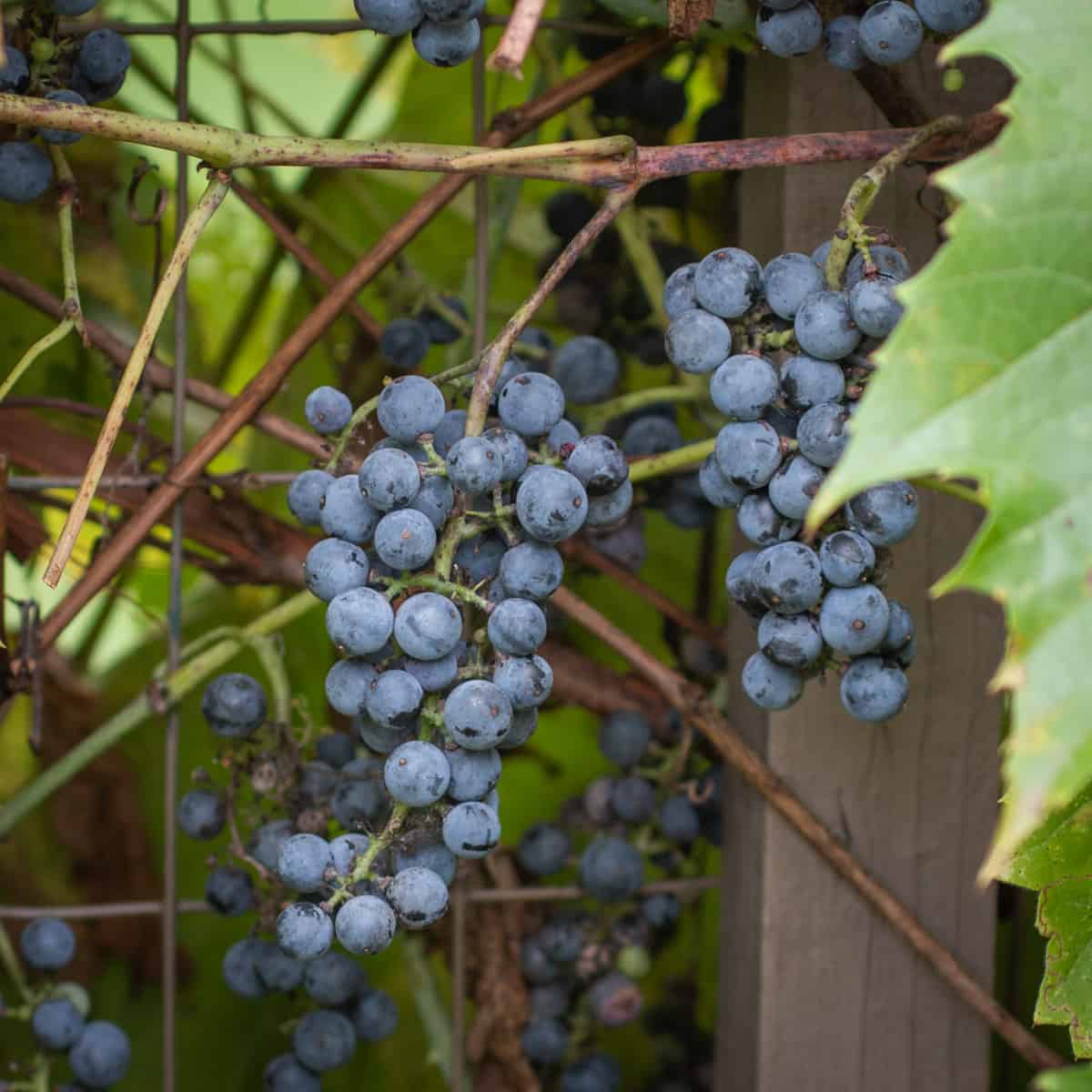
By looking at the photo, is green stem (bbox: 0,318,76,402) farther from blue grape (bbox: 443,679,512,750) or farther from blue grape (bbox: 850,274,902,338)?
blue grape (bbox: 850,274,902,338)

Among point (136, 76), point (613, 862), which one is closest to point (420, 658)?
point (613, 862)

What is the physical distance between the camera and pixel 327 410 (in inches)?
36.9

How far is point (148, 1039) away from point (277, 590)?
592mm

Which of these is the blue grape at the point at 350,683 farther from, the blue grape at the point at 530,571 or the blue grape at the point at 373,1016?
the blue grape at the point at 373,1016

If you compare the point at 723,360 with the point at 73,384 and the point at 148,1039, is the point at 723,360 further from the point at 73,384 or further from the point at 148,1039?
A: the point at 148,1039

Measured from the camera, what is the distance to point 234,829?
111cm

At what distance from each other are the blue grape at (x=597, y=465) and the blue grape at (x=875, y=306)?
0.17 m

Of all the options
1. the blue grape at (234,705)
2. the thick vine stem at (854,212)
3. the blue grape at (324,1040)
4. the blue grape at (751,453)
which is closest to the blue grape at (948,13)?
the thick vine stem at (854,212)

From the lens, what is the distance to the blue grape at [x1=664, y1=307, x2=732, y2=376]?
0.88 metres

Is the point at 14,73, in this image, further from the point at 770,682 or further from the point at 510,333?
the point at 770,682

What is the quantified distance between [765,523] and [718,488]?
0.05 meters

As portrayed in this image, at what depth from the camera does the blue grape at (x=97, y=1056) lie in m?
1.22

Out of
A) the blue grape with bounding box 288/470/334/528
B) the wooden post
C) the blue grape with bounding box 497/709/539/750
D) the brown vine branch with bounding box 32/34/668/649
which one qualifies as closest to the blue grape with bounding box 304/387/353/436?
the blue grape with bounding box 288/470/334/528

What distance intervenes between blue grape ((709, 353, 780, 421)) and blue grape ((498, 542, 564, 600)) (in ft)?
0.45
